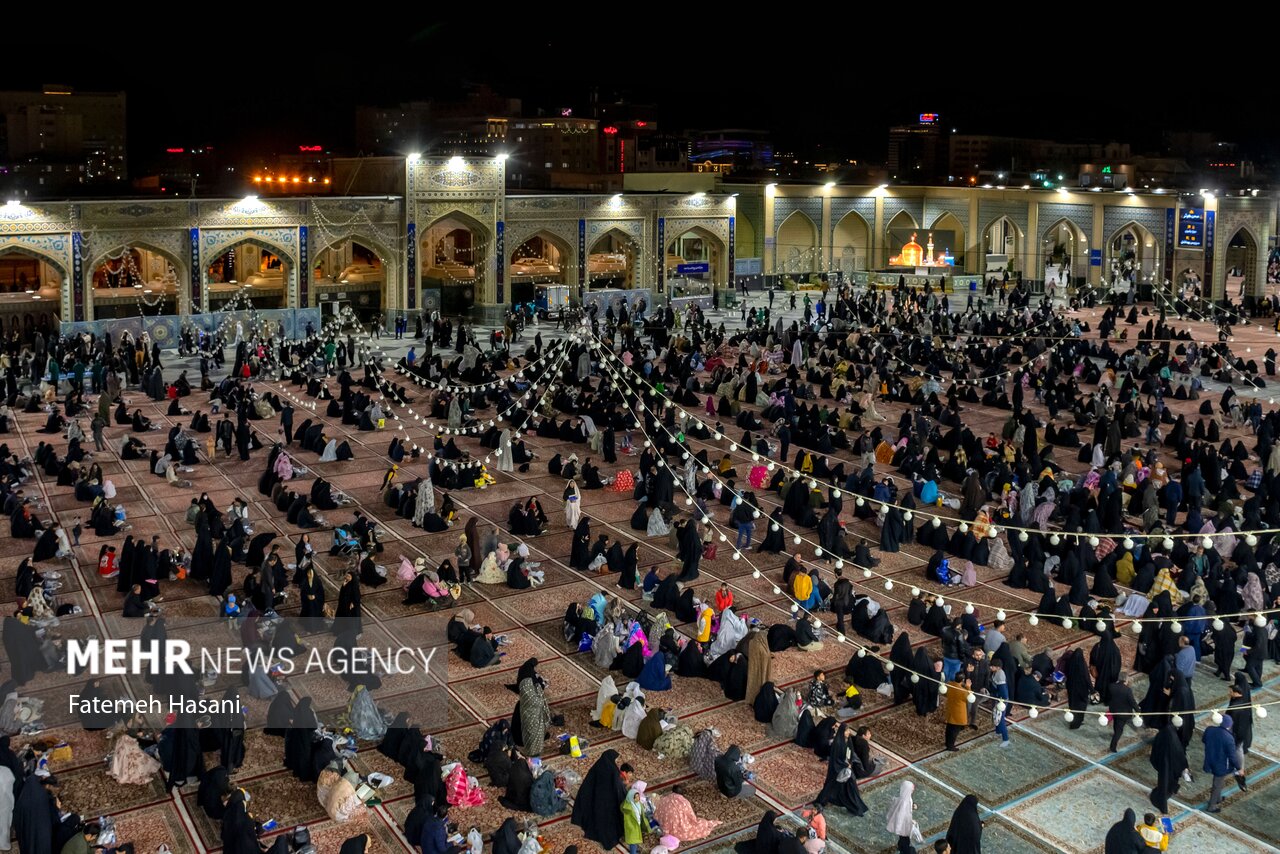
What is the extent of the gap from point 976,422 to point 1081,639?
11077 mm

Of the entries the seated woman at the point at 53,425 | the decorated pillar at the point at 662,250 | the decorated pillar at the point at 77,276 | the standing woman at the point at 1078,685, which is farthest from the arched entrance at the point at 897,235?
the standing woman at the point at 1078,685

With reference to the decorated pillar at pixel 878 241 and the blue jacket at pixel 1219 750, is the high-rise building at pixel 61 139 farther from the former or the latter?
the blue jacket at pixel 1219 750

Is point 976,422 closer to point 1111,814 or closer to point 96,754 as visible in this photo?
point 1111,814

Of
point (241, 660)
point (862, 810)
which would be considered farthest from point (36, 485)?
point (862, 810)

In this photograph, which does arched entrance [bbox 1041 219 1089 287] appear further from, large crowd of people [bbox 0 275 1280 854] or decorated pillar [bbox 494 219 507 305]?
decorated pillar [bbox 494 219 507 305]

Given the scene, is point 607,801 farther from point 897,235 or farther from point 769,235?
point 897,235

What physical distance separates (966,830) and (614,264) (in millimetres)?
37756

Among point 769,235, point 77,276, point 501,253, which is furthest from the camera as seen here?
point 769,235

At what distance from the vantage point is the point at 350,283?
37.5m

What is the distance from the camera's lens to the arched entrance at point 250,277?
114 feet

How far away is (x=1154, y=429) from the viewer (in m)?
22.3

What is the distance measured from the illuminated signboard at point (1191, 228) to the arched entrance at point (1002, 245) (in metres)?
5.71

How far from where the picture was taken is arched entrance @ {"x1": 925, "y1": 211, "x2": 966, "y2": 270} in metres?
47.5

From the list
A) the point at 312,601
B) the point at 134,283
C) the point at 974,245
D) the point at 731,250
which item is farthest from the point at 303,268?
the point at 974,245
